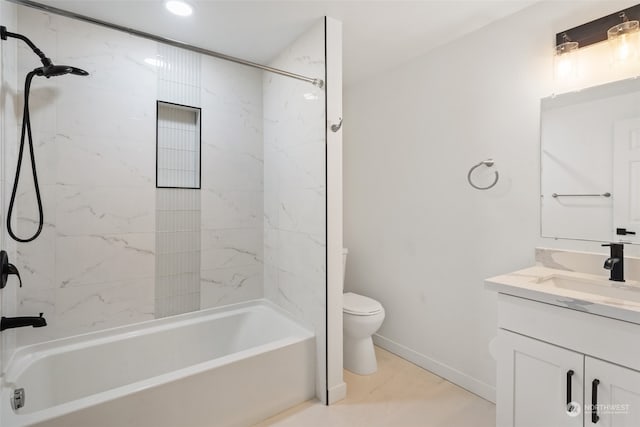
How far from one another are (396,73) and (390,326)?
84.7 inches

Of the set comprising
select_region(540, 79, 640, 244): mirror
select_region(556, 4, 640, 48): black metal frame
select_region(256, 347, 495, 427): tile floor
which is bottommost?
select_region(256, 347, 495, 427): tile floor

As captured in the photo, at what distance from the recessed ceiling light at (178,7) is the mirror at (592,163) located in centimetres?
215

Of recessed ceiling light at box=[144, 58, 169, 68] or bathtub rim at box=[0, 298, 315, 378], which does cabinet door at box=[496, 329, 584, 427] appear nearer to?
bathtub rim at box=[0, 298, 315, 378]

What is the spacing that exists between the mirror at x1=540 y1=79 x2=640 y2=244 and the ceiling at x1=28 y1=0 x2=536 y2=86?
27.3 inches

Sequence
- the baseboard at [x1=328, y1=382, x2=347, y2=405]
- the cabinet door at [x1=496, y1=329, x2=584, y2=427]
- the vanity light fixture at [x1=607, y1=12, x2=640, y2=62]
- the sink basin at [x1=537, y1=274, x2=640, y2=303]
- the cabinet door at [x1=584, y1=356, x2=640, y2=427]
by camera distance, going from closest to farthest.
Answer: the cabinet door at [x1=584, y1=356, x2=640, y2=427], the cabinet door at [x1=496, y1=329, x2=584, y2=427], the sink basin at [x1=537, y1=274, x2=640, y2=303], the vanity light fixture at [x1=607, y1=12, x2=640, y2=62], the baseboard at [x1=328, y1=382, x2=347, y2=405]

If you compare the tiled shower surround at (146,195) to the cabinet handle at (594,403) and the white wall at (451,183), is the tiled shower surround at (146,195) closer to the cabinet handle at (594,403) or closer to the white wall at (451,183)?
the white wall at (451,183)

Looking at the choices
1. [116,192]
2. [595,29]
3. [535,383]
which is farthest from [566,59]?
[116,192]

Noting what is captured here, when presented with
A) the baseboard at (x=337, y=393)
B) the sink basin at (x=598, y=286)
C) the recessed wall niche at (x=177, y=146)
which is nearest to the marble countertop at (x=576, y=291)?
the sink basin at (x=598, y=286)

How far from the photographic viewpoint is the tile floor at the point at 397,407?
1833 millimetres

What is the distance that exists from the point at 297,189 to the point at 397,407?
61.5 inches

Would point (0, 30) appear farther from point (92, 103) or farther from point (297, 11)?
point (297, 11)

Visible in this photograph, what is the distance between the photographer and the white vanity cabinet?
1.14m

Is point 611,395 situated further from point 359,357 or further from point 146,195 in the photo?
point 146,195

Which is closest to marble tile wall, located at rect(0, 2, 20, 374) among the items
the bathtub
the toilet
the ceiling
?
the bathtub
